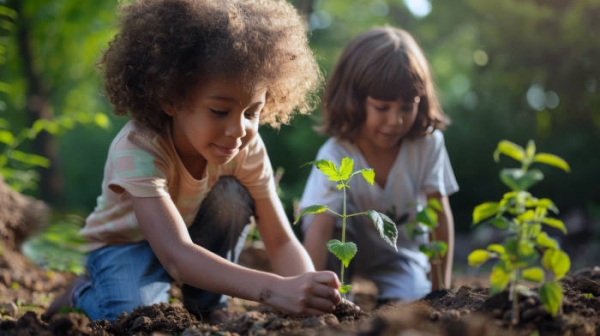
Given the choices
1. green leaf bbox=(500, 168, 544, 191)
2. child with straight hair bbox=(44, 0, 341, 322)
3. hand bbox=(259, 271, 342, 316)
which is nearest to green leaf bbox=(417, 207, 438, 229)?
child with straight hair bbox=(44, 0, 341, 322)

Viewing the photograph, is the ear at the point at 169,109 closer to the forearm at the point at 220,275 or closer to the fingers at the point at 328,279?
the forearm at the point at 220,275

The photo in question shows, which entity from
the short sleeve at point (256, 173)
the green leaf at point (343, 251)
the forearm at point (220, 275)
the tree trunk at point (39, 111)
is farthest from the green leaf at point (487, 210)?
the tree trunk at point (39, 111)

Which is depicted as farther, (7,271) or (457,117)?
(457,117)

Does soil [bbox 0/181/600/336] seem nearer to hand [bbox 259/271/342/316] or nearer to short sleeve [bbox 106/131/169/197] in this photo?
hand [bbox 259/271/342/316]

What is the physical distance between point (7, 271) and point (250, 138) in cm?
194

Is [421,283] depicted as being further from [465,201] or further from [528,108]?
[528,108]

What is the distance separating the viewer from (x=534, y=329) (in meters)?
1.75

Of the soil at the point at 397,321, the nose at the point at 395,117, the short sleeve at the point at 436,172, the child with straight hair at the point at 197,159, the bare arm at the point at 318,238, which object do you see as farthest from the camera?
the short sleeve at the point at 436,172

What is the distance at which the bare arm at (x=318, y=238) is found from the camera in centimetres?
353

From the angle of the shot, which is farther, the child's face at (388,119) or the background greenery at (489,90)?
the background greenery at (489,90)

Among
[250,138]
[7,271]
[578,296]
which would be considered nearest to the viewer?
[578,296]

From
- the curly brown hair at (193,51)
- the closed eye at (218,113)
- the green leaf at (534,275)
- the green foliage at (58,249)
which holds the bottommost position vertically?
the green foliage at (58,249)

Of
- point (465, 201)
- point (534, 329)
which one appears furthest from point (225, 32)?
point (465, 201)

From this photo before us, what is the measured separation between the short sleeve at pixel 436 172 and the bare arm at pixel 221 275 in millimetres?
1697
